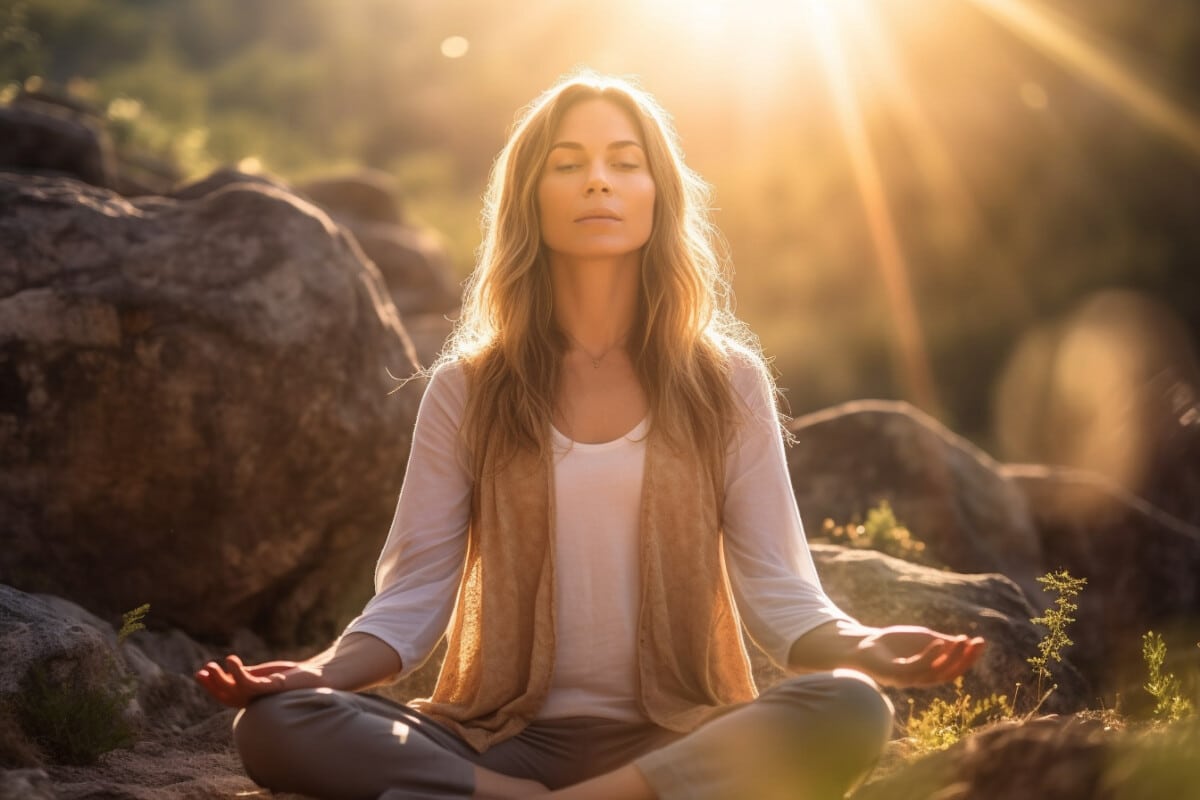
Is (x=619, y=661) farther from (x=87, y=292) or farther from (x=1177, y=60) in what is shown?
(x=1177, y=60)

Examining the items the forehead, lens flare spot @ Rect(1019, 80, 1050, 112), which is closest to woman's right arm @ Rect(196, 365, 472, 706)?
the forehead

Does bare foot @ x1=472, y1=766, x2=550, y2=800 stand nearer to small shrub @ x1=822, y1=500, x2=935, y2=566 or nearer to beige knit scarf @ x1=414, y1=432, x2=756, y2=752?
beige knit scarf @ x1=414, y1=432, x2=756, y2=752

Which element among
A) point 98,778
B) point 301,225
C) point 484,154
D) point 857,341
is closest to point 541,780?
point 98,778

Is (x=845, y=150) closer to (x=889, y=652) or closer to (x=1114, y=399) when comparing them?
(x=1114, y=399)

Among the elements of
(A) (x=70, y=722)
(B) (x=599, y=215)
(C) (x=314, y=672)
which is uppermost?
(B) (x=599, y=215)

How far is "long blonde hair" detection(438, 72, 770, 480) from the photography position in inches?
161

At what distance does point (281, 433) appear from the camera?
6.65 meters

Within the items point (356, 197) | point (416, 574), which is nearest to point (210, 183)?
point (416, 574)

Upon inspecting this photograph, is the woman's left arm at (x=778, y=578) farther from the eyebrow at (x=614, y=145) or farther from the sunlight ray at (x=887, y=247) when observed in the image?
the sunlight ray at (x=887, y=247)

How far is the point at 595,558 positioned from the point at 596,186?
1.15 meters

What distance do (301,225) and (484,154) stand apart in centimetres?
4758

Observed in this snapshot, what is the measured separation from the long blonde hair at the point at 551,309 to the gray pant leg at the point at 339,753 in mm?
949

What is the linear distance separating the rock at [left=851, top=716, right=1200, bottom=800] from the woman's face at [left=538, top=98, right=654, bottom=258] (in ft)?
6.18

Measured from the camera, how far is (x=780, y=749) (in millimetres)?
3254
